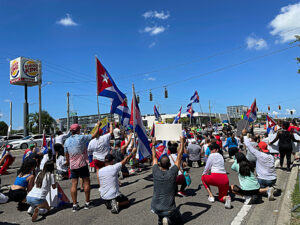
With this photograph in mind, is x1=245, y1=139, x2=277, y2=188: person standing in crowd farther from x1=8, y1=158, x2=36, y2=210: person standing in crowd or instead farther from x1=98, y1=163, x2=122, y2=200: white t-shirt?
x1=8, y1=158, x2=36, y2=210: person standing in crowd

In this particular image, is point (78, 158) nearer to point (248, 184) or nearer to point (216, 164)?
point (216, 164)

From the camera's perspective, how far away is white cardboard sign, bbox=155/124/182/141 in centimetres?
521

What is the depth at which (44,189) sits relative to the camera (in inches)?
201

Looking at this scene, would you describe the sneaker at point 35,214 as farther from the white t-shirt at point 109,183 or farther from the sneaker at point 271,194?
the sneaker at point 271,194

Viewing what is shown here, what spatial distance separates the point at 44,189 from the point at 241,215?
420cm

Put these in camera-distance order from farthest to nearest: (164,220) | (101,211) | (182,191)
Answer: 1. (182,191)
2. (101,211)
3. (164,220)

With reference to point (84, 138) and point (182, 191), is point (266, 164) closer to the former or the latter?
point (182, 191)

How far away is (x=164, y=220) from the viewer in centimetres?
385

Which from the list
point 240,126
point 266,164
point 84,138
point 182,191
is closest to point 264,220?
point 266,164

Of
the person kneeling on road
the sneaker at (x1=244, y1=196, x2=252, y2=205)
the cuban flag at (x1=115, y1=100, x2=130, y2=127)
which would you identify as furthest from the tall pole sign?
the sneaker at (x1=244, y1=196, x2=252, y2=205)

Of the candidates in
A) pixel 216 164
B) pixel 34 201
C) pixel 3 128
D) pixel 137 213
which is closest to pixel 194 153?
pixel 216 164

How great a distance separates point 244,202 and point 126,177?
15.3 ft

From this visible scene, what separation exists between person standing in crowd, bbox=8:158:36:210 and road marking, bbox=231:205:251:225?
4.63 metres

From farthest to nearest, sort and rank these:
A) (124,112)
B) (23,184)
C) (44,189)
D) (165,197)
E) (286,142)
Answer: (124,112)
(286,142)
(23,184)
(44,189)
(165,197)
